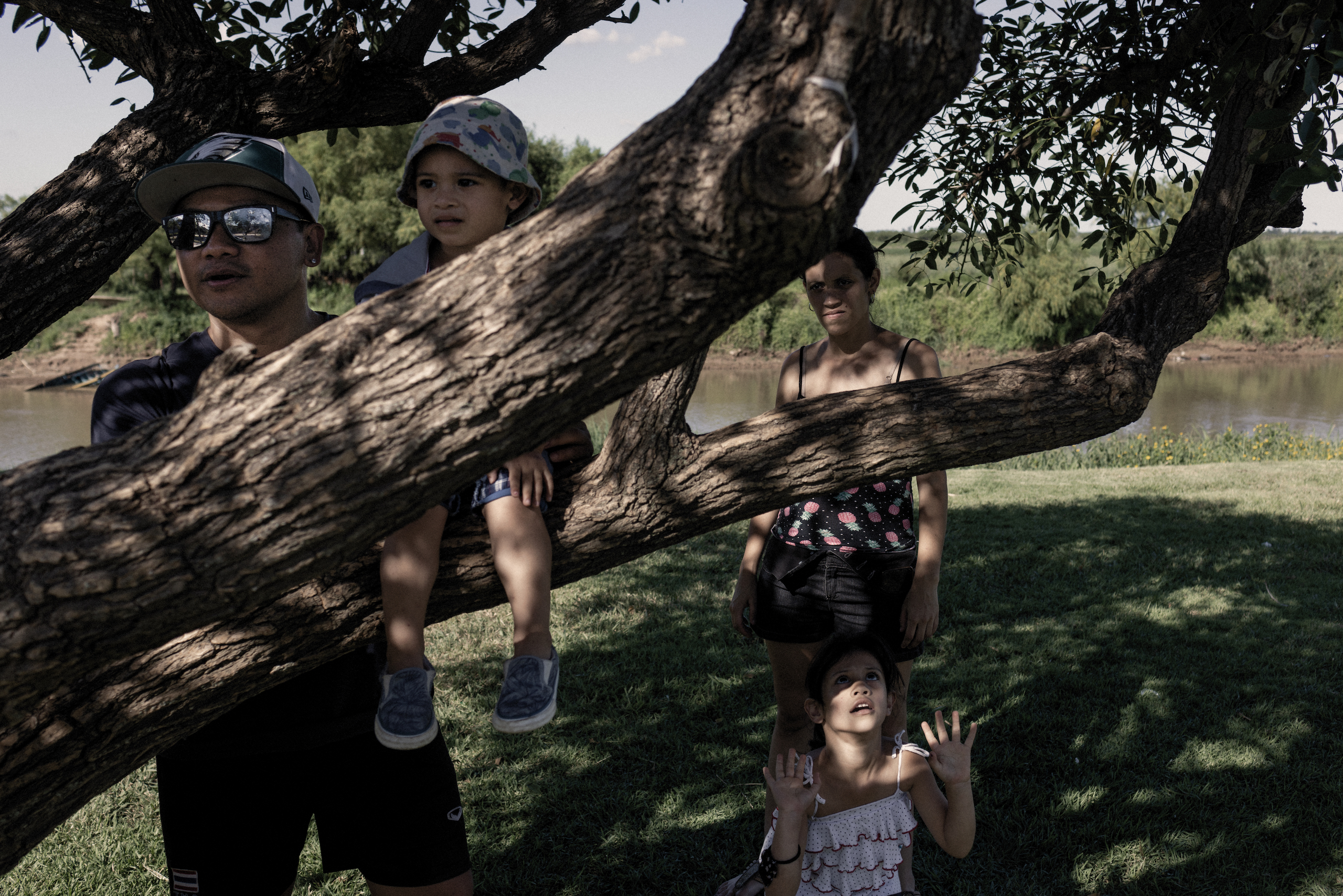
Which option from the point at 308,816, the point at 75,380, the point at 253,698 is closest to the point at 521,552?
the point at 253,698

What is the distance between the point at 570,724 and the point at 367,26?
3485 mm

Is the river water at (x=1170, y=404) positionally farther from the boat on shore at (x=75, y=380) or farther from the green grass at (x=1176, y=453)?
the green grass at (x=1176, y=453)

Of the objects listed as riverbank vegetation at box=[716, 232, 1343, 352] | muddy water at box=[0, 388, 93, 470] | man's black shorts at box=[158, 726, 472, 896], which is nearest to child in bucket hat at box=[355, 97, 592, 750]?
man's black shorts at box=[158, 726, 472, 896]

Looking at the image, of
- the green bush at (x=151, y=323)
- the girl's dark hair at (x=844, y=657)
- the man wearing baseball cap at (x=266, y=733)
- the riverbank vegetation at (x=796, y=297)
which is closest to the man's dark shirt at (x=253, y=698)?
the man wearing baseball cap at (x=266, y=733)

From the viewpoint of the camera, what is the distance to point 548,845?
352 cm

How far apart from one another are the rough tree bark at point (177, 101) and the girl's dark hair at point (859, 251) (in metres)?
1.51

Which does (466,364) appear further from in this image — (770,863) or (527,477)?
(770,863)

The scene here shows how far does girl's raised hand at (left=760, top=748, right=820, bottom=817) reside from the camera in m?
2.47

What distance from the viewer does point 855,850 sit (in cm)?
266

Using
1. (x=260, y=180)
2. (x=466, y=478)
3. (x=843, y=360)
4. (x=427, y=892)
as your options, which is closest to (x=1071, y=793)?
(x=843, y=360)

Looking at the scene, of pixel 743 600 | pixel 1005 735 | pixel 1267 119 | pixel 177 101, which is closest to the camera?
pixel 1267 119

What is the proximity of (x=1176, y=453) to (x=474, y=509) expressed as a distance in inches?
493

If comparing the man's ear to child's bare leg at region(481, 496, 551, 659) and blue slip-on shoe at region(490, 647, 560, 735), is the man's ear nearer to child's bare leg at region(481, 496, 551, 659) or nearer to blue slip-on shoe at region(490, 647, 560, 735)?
child's bare leg at region(481, 496, 551, 659)

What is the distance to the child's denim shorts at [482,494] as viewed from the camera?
2.16 m
